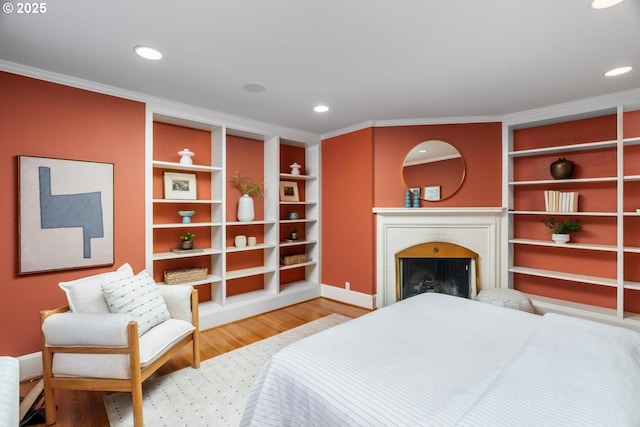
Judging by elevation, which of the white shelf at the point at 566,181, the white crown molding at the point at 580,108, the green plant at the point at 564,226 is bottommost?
the green plant at the point at 564,226

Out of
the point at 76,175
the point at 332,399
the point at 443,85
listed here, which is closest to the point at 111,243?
the point at 76,175

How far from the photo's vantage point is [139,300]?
7.03 ft

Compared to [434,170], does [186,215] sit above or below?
below

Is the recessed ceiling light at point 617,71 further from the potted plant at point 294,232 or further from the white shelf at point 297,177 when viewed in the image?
the potted plant at point 294,232

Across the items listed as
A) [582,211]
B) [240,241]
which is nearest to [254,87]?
[240,241]

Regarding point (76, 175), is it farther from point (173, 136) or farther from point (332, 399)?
point (332, 399)

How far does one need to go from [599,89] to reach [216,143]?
3.98 meters

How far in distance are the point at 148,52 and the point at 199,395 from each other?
8.12 ft

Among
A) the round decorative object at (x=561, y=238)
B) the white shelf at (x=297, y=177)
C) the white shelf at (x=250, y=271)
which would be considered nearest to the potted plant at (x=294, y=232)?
the white shelf at (x=250, y=271)

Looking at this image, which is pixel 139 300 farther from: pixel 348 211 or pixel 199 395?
pixel 348 211

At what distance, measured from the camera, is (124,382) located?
1.76 m

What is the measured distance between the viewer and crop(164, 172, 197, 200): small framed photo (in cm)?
331

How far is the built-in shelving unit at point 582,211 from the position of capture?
2.89 metres

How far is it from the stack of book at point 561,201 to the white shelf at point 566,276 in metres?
0.70
